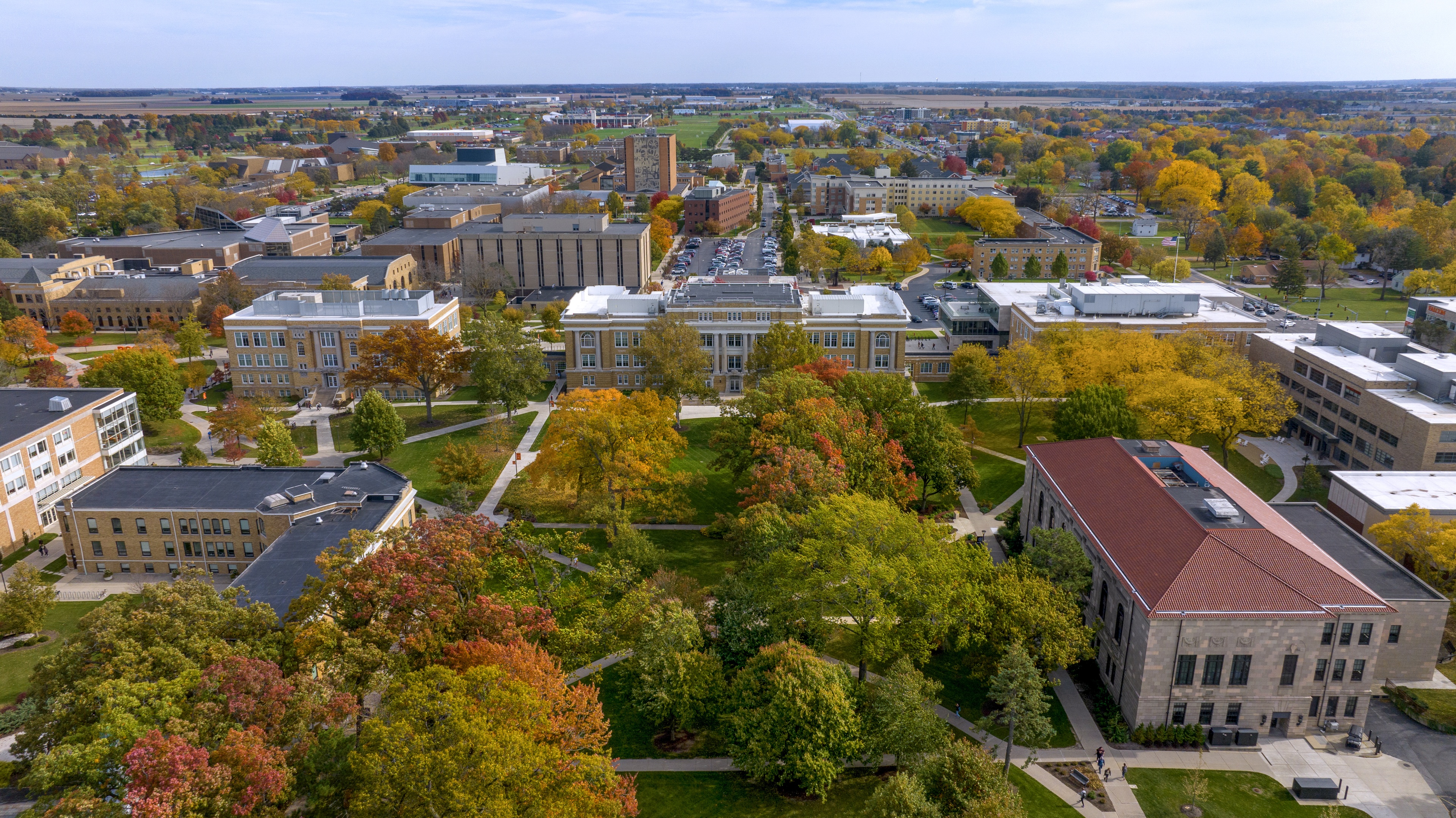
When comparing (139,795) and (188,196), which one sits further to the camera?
(188,196)

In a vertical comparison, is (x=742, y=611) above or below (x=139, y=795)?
below

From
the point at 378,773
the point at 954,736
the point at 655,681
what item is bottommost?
the point at 954,736

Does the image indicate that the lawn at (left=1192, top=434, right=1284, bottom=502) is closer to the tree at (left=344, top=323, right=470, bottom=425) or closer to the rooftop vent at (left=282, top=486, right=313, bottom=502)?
the rooftop vent at (left=282, top=486, right=313, bottom=502)

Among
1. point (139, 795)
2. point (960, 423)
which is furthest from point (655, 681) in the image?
point (960, 423)

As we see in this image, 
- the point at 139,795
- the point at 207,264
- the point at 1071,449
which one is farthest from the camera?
the point at 207,264

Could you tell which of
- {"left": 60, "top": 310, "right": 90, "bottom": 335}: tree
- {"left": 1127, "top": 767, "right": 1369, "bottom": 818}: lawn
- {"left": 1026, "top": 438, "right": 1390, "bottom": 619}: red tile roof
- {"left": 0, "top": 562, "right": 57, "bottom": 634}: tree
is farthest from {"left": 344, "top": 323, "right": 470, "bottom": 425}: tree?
{"left": 1127, "top": 767, "right": 1369, "bottom": 818}: lawn

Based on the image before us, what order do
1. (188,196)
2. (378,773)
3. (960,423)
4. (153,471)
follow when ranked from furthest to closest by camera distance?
1. (188,196)
2. (960,423)
3. (153,471)
4. (378,773)

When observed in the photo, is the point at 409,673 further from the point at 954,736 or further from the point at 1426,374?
the point at 1426,374
